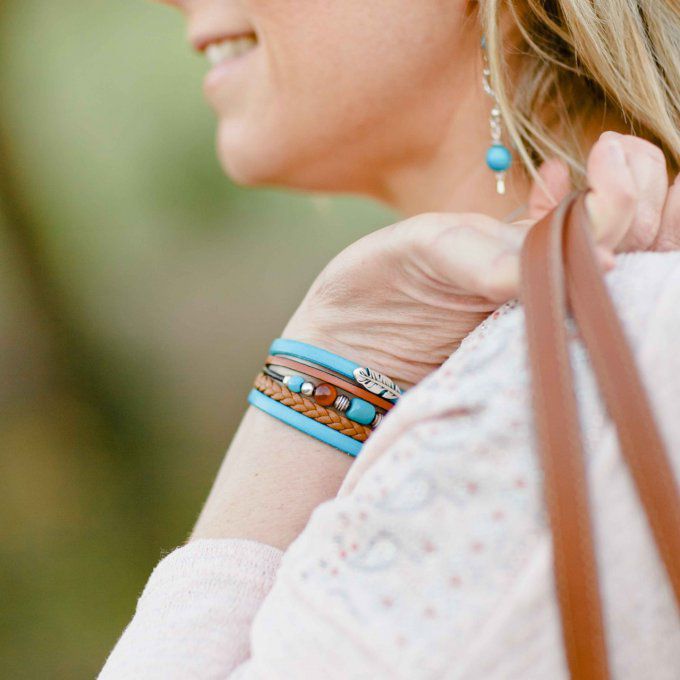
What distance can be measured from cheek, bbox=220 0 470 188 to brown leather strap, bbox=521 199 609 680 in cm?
71

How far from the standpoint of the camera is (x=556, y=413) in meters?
0.56

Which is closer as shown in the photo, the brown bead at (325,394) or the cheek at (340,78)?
the brown bead at (325,394)

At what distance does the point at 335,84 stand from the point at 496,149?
27 centimetres

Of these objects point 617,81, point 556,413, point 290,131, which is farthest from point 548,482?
point 290,131

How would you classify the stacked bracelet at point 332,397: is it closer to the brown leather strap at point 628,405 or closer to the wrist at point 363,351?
the wrist at point 363,351

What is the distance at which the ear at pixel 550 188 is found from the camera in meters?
1.06

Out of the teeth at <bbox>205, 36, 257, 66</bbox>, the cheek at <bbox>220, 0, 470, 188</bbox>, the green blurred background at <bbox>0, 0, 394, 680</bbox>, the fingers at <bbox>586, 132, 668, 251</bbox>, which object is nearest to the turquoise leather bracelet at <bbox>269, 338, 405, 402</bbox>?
the fingers at <bbox>586, 132, 668, 251</bbox>

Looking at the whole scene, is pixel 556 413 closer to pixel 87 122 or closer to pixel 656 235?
pixel 656 235

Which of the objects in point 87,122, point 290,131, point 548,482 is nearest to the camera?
point 548,482

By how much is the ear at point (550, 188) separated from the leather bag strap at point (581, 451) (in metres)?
0.49

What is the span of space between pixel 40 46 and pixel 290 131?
2.91 m

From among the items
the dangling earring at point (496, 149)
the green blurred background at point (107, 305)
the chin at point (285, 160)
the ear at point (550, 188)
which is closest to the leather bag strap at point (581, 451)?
the ear at point (550, 188)

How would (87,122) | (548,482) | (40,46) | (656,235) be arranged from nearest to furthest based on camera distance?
(548,482)
(656,235)
(40,46)
(87,122)

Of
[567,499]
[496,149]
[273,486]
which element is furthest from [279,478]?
[496,149]
